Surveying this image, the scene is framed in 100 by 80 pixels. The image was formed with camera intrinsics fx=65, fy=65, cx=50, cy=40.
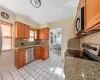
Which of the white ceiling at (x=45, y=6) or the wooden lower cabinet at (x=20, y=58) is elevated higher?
the white ceiling at (x=45, y=6)

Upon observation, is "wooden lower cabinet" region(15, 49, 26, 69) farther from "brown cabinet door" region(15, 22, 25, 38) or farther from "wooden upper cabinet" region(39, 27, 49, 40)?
"wooden upper cabinet" region(39, 27, 49, 40)

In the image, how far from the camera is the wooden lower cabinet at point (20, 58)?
2.72 meters

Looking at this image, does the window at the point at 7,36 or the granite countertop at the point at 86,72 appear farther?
the window at the point at 7,36

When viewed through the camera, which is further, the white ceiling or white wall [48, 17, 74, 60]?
white wall [48, 17, 74, 60]

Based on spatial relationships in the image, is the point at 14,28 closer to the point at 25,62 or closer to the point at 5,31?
the point at 5,31

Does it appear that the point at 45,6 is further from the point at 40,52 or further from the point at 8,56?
the point at 40,52

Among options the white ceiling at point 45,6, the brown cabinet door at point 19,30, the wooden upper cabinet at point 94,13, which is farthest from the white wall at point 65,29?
the wooden upper cabinet at point 94,13

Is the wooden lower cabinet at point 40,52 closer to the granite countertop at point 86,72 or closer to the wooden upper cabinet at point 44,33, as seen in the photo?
the wooden upper cabinet at point 44,33

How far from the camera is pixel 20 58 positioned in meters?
2.81

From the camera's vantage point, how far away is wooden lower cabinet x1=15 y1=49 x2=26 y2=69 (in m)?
2.72

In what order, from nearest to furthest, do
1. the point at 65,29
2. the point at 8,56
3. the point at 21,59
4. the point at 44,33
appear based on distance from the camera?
1. the point at 8,56
2. the point at 21,59
3. the point at 65,29
4. the point at 44,33

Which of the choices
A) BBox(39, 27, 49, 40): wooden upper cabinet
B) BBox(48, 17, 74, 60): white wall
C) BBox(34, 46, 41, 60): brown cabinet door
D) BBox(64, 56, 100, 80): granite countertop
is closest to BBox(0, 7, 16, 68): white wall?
BBox(34, 46, 41, 60): brown cabinet door

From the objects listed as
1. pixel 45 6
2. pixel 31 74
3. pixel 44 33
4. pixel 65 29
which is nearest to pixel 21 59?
pixel 31 74

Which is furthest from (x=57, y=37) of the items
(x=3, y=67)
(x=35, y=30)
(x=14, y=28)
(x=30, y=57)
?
(x=3, y=67)
